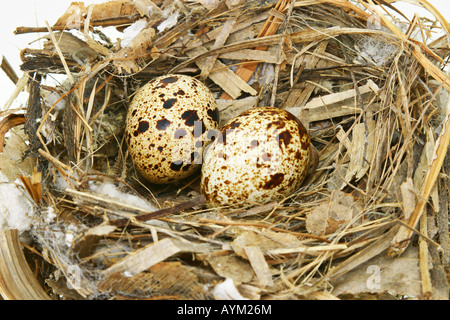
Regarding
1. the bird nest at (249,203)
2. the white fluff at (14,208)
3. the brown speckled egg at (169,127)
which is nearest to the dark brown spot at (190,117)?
the brown speckled egg at (169,127)

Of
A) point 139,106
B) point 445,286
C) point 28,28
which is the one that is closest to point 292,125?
point 139,106

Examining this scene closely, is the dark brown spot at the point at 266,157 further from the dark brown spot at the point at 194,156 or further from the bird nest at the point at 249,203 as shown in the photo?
the dark brown spot at the point at 194,156

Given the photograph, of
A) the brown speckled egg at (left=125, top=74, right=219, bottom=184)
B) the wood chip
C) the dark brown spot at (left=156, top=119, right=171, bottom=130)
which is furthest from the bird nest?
the dark brown spot at (left=156, top=119, right=171, bottom=130)

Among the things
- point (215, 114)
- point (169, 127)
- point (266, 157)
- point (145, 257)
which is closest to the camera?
point (145, 257)

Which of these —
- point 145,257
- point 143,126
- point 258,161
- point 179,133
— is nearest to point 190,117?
point 179,133

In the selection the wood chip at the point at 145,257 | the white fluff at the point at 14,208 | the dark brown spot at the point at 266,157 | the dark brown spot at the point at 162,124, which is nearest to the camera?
the wood chip at the point at 145,257

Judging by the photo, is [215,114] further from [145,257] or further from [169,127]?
[145,257]
